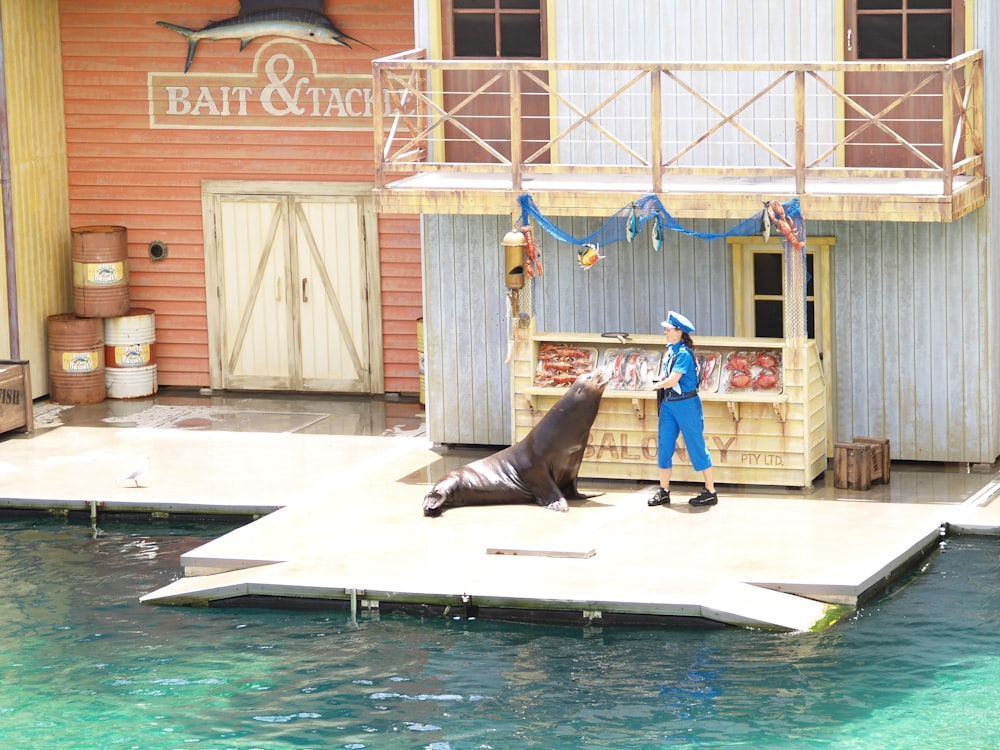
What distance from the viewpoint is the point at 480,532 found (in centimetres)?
1505

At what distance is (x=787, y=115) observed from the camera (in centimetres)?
1686

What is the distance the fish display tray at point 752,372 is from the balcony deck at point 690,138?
1.27 metres

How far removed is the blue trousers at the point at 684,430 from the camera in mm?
15570

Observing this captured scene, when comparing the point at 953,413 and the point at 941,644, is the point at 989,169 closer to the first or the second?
the point at 953,413

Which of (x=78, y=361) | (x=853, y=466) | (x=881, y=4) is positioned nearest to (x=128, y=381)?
(x=78, y=361)

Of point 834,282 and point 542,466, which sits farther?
point 834,282

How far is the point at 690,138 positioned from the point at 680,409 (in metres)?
2.87

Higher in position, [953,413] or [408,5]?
[408,5]

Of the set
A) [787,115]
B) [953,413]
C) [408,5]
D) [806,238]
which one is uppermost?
[408,5]

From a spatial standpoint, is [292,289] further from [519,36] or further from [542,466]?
[542,466]

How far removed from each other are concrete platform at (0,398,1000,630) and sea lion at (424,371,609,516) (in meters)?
0.15

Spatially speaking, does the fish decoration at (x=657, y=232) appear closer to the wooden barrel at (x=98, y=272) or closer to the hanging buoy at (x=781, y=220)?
the hanging buoy at (x=781, y=220)

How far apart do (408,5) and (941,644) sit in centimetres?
997

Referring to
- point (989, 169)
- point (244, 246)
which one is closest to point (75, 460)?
point (244, 246)
